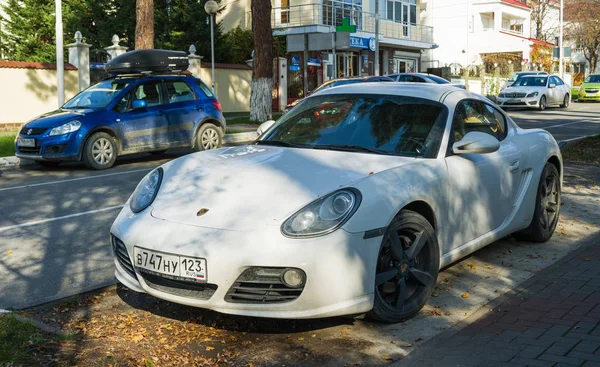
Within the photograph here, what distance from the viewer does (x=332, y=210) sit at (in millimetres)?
4324

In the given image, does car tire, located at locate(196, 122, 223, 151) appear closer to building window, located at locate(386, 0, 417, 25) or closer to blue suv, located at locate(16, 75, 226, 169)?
blue suv, located at locate(16, 75, 226, 169)

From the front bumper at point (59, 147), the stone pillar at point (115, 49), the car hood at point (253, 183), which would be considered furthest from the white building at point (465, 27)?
the car hood at point (253, 183)

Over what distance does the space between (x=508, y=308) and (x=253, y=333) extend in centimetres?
174

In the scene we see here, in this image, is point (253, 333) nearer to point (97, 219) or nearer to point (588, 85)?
point (97, 219)

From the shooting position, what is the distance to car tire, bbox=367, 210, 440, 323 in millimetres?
4574

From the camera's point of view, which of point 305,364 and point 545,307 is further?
point 545,307

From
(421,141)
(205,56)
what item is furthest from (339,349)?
(205,56)

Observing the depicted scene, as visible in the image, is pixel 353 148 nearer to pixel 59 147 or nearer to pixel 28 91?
pixel 59 147

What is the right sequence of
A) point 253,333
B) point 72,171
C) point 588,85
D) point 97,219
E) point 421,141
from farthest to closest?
point 588,85 → point 72,171 → point 97,219 → point 421,141 → point 253,333

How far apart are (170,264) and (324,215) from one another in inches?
37.0

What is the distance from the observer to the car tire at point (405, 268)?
457cm

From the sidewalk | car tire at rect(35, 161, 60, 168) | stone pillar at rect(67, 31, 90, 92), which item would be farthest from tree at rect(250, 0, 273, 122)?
the sidewalk

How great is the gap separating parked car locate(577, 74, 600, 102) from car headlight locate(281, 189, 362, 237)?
39.0 m

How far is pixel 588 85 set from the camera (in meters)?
40.5
